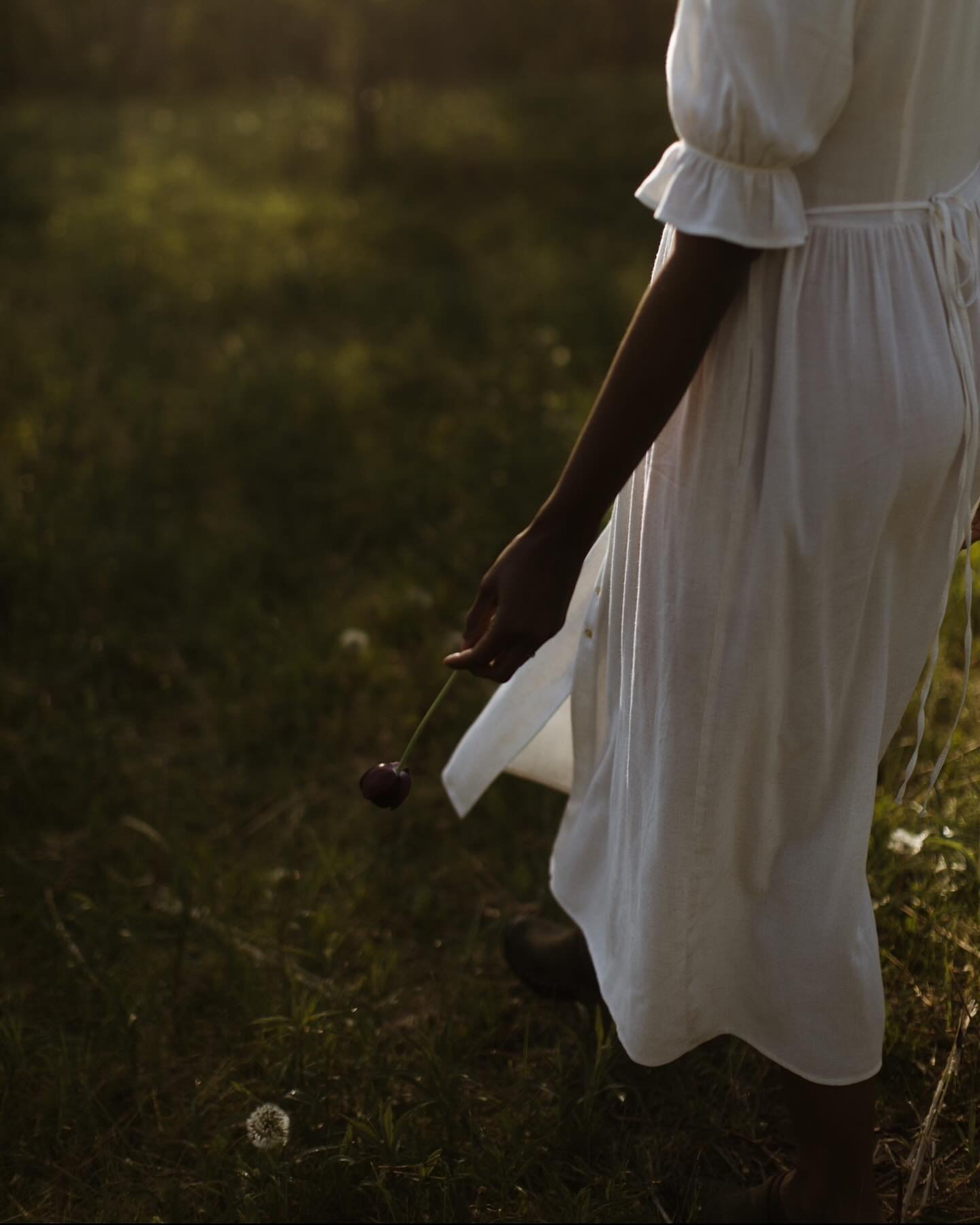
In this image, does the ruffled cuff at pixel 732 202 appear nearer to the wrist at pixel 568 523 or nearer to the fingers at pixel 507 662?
the wrist at pixel 568 523

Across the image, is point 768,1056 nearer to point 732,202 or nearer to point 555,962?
point 555,962

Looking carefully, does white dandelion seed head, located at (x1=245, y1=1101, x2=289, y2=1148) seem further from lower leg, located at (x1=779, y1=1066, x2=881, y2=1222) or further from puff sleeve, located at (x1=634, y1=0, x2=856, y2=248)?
puff sleeve, located at (x1=634, y1=0, x2=856, y2=248)

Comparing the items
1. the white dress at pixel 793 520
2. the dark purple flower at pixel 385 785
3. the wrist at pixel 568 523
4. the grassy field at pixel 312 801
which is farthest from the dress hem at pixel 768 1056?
the wrist at pixel 568 523

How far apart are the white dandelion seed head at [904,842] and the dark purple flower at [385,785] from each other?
0.97 meters

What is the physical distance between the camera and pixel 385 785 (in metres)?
1.38

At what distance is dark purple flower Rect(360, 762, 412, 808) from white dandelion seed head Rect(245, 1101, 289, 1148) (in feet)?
1.89

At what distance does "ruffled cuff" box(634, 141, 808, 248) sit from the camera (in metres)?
1.06

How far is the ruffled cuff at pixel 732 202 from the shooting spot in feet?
3.49

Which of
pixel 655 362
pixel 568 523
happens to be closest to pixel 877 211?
pixel 655 362

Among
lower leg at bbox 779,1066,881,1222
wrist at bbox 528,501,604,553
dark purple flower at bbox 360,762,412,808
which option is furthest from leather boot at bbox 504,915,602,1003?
wrist at bbox 528,501,604,553

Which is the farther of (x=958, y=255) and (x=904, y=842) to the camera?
(x=904, y=842)

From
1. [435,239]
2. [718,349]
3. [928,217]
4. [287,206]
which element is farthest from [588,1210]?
[287,206]

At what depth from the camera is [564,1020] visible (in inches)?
75.7

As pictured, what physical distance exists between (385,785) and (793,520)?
0.53m
